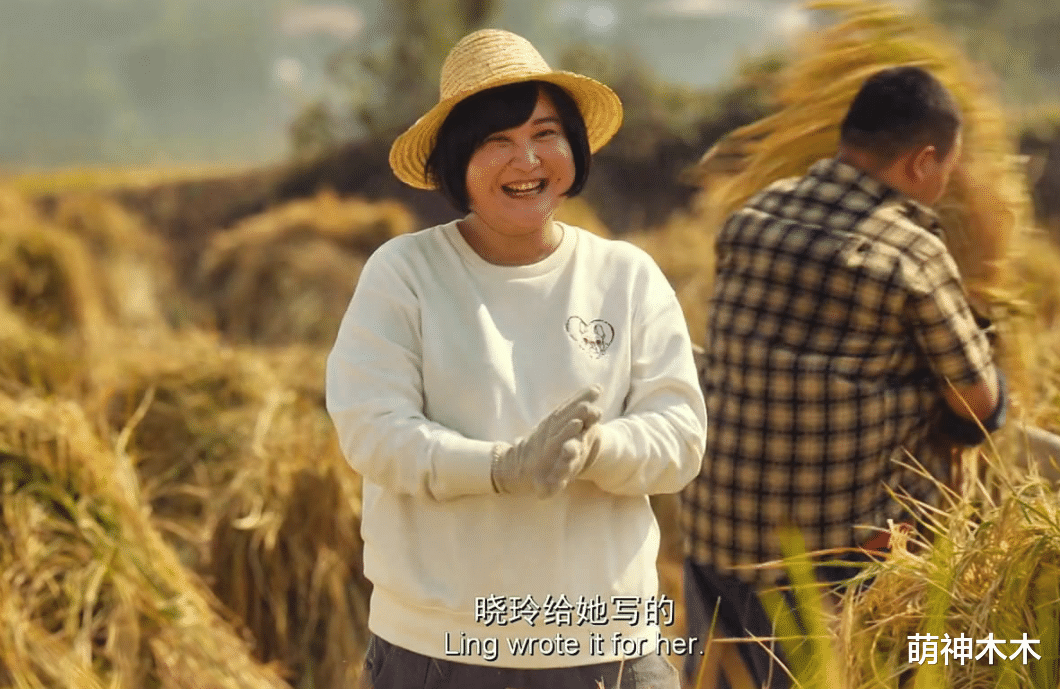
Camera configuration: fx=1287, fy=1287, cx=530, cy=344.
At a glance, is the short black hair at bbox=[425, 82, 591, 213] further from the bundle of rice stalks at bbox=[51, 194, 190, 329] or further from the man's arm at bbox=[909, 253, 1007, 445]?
the bundle of rice stalks at bbox=[51, 194, 190, 329]

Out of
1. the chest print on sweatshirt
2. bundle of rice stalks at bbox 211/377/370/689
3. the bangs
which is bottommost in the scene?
bundle of rice stalks at bbox 211/377/370/689

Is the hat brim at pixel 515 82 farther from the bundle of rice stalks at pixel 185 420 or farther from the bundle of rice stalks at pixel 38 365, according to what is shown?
the bundle of rice stalks at pixel 38 365

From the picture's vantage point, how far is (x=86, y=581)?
2777 millimetres

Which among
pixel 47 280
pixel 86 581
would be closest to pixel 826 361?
pixel 86 581

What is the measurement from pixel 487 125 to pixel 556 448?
1.40 ft

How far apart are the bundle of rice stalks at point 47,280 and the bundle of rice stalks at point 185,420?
3267mm

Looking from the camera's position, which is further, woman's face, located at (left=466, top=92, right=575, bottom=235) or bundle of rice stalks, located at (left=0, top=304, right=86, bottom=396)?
bundle of rice stalks, located at (left=0, top=304, right=86, bottom=396)

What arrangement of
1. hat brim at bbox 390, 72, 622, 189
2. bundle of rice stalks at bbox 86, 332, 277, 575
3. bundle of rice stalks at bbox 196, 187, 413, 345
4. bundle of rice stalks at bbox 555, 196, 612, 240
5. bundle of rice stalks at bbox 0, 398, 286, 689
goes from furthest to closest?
bundle of rice stalks at bbox 196, 187, 413, 345, bundle of rice stalks at bbox 555, 196, 612, 240, bundle of rice stalks at bbox 86, 332, 277, 575, bundle of rice stalks at bbox 0, 398, 286, 689, hat brim at bbox 390, 72, 622, 189

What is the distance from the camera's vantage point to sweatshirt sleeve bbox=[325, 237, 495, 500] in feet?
4.63

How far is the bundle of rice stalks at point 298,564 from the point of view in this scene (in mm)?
3404

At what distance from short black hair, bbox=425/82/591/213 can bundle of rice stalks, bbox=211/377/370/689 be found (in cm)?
199

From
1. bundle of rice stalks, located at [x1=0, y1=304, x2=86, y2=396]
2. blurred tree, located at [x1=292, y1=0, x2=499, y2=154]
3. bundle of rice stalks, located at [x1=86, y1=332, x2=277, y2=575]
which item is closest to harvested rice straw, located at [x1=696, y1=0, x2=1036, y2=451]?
bundle of rice stalks, located at [x1=86, y1=332, x2=277, y2=575]

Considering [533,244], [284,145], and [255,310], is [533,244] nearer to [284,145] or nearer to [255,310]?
[255,310]

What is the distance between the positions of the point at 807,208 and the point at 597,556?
0.87 metres
